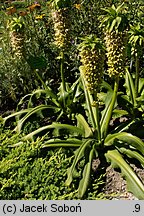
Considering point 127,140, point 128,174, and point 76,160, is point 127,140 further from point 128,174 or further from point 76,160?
point 76,160

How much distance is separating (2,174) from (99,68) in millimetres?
1208

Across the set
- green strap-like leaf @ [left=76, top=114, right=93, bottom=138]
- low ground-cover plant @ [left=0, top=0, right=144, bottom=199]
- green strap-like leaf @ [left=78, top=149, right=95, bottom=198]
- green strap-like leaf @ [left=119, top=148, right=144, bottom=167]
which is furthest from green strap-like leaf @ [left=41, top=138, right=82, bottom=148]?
green strap-like leaf @ [left=119, top=148, right=144, bottom=167]

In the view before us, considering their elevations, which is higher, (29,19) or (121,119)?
(29,19)

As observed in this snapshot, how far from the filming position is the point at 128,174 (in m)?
3.43

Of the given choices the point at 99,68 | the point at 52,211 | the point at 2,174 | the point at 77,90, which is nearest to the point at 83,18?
the point at 77,90

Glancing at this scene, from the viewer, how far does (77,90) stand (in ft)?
14.3

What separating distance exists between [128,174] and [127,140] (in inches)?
14.0

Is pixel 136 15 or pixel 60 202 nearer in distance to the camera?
pixel 60 202

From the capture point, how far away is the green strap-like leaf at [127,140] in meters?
3.59

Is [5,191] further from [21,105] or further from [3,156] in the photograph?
[21,105]

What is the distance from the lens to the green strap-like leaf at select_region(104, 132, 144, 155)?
11.8 feet

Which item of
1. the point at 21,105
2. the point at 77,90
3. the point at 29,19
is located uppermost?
the point at 29,19

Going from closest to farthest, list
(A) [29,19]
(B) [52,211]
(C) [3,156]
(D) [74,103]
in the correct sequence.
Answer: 1. (B) [52,211]
2. (C) [3,156]
3. (D) [74,103]
4. (A) [29,19]

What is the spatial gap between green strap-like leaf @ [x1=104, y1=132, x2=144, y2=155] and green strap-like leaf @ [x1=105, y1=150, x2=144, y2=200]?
0.41 ft
